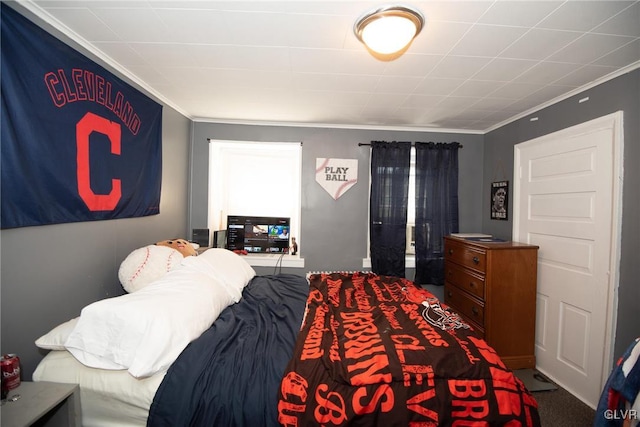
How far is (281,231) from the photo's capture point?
3.34 meters

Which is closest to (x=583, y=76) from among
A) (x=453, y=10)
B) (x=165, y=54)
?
(x=453, y=10)

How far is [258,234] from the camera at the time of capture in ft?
10.9

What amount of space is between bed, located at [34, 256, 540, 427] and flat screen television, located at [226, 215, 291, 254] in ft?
5.79

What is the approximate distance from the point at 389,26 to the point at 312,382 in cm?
180

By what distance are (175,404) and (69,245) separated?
3.94ft

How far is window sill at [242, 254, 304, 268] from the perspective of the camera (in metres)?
3.24

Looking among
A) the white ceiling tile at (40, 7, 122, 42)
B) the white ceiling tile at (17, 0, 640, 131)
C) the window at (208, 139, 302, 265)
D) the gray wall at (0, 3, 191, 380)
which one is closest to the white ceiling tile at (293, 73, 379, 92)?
the white ceiling tile at (17, 0, 640, 131)

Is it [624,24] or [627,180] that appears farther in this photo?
[627,180]

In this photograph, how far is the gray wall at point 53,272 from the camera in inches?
51.7

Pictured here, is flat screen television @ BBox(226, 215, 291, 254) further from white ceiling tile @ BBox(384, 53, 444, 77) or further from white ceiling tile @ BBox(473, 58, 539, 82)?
white ceiling tile @ BBox(473, 58, 539, 82)

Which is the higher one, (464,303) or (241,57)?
(241,57)

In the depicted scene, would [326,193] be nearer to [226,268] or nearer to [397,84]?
[397,84]

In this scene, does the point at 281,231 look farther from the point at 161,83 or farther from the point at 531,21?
the point at 531,21

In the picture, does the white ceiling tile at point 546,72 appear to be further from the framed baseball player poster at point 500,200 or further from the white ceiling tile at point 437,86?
the framed baseball player poster at point 500,200
